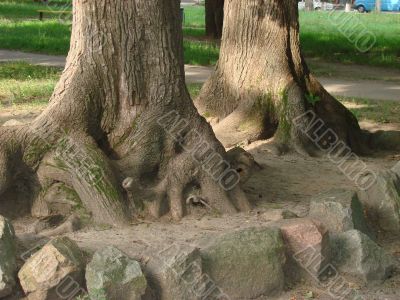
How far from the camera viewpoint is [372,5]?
47344 mm

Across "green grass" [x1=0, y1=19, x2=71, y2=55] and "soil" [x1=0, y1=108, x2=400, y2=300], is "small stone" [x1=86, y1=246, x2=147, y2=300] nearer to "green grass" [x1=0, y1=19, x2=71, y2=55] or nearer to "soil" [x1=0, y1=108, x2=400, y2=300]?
"soil" [x1=0, y1=108, x2=400, y2=300]

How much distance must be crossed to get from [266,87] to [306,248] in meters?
3.70

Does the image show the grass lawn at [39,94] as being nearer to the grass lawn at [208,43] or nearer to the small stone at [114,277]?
the grass lawn at [208,43]

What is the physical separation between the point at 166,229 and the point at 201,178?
1.97 feet

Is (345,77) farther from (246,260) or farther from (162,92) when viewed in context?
(246,260)

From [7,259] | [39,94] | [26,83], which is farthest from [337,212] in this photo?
[26,83]

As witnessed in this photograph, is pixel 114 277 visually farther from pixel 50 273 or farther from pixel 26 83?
pixel 26 83

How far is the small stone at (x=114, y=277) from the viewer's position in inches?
166

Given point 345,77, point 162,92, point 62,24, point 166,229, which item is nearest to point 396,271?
point 166,229

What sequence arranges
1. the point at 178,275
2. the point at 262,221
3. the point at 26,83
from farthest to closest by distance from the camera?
the point at 26,83
the point at 262,221
the point at 178,275

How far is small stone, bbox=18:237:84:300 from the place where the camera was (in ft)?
14.0

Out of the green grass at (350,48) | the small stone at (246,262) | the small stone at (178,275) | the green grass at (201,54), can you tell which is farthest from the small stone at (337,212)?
the green grass at (350,48)

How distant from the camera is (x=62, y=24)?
2239 centimetres

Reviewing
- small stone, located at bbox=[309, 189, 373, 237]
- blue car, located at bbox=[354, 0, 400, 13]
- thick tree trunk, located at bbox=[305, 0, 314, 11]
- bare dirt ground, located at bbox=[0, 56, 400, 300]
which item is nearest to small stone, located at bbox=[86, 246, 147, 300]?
bare dirt ground, located at bbox=[0, 56, 400, 300]
